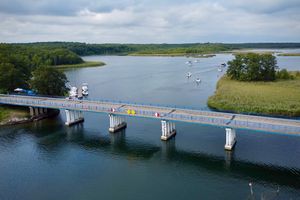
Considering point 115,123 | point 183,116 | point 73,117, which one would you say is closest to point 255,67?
point 183,116

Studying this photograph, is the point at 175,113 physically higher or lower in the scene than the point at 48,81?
lower

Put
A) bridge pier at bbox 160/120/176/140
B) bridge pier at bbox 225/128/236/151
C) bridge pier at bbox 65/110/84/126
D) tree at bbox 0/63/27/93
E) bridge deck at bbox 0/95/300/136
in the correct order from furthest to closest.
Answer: tree at bbox 0/63/27/93
bridge pier at bbox 65/110/84/126
bridge pier at bbox 160/120/176/140
bridge pier at bbox 225/128/236/151
bridge deck at bbox 0/95/300/136

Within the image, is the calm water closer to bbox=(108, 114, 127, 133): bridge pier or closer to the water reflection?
the water reflection

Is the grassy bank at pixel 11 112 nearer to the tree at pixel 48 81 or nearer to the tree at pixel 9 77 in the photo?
the tree at pixel 48 81

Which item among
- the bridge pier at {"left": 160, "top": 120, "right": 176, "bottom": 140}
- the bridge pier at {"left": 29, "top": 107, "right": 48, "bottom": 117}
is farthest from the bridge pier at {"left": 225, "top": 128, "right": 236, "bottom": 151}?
the bridge pier at {"left": 29, "top": 107, "right": 48, "bottom": 117}

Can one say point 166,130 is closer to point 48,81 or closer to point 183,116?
point 183,116

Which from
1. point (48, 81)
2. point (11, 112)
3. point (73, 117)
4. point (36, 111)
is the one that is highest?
point (48, 81)
